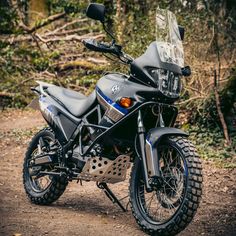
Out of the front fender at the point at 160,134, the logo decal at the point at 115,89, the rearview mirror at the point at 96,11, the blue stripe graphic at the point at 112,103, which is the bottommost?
the front fender at the point at 160,134

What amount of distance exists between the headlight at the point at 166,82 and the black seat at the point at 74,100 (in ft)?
Answer: 2.72

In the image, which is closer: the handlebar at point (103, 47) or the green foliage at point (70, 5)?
the handlebar at point (103, 47)

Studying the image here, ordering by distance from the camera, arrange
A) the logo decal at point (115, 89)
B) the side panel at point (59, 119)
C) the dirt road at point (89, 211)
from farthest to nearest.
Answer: the side panel at point (59, 119), the logo decal at point (115, 89), the dirt road at point (89, 211)

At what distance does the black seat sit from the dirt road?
1024 millimetres

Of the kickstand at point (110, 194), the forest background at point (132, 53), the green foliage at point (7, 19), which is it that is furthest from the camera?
the green foliage at point (7, 19)

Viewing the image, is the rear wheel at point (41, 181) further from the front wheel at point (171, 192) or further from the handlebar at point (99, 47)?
the handlebar at point (99, 47)

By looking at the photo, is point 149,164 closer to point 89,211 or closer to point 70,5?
point 89,211

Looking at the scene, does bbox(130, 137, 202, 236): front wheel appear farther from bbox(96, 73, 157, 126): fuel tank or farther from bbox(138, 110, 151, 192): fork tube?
bbox(96, 73, 157, 126): fuel tank

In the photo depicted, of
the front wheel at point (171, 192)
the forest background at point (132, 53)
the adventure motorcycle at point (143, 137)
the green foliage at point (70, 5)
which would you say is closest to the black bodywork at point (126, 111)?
the adventure motorcycle at point (143, 137)

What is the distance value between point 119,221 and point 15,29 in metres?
9.84

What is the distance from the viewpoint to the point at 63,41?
14055mm

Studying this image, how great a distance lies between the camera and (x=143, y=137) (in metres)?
4.73

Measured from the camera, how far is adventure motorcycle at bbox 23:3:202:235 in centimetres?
457

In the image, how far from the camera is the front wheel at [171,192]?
14.5 ft
